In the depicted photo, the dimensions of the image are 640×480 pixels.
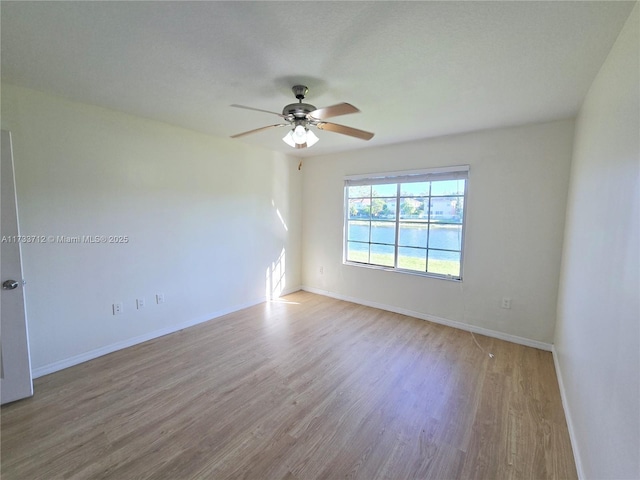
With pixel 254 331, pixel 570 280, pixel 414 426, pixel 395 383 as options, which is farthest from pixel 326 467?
pixel 570 280

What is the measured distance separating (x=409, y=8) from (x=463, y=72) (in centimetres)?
79

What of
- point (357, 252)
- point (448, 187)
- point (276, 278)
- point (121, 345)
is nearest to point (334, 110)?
point (448, 187)

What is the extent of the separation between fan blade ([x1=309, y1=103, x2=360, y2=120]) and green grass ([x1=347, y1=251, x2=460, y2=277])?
2.55 m

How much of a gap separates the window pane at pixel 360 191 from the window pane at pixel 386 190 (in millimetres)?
115

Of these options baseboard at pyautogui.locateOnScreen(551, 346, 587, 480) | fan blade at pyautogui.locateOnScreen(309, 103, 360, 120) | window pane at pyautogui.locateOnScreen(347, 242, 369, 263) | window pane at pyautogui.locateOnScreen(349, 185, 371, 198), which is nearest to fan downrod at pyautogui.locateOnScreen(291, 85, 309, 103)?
fan blade at pyautogui.locateOnScreen(309, 103, 360, 120)

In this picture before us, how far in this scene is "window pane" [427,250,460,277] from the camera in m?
3.50

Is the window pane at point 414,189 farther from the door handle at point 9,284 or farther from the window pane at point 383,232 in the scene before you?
the door handle at point 9,284

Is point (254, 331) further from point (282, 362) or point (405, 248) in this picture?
point (405, 248)

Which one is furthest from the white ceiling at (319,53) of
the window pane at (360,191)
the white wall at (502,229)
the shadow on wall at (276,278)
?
the shadow on wall at (276,278)

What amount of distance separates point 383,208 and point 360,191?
483 millimetres

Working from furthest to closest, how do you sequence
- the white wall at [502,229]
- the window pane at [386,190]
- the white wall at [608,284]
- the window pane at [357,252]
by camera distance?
the window pane at [357,252] < the window pane at [386,190] < the white wall at [502,229] < the white wall at [608,284]

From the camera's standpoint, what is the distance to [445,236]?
11.6ft

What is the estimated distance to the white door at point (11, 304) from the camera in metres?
2.01

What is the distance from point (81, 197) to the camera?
255cm
